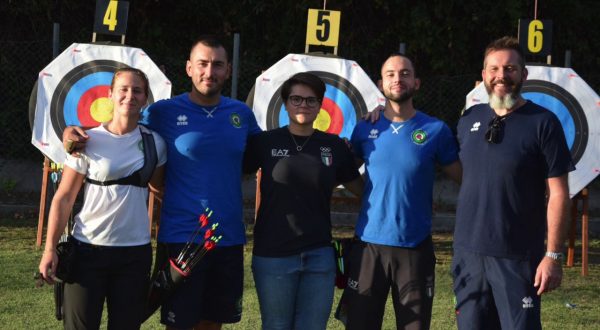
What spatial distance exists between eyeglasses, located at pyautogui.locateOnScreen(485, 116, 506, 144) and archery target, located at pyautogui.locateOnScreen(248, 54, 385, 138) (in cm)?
360

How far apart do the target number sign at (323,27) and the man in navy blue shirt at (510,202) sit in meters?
4.30

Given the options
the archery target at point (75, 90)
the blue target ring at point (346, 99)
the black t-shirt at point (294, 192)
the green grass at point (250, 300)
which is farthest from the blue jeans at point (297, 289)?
the archery target at point (75, 90)

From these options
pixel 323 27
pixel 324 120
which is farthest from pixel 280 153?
pixel 323 27

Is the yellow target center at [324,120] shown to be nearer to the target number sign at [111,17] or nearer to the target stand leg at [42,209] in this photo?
the target number sign at [111,17]

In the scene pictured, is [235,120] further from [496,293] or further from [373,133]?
[496,293]

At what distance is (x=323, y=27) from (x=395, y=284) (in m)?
4.53

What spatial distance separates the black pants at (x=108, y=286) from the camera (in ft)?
12.4

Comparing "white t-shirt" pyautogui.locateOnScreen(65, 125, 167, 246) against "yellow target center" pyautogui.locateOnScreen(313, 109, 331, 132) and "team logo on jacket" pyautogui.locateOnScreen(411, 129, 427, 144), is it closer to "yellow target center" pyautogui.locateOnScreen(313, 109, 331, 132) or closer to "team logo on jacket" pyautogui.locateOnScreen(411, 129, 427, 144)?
"team logo on jacket" pyautogui.locateOnScreen(411, 129, 427, 144)

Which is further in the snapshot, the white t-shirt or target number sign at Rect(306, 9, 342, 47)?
target number sign at Rect(306, 9, 342, 47)

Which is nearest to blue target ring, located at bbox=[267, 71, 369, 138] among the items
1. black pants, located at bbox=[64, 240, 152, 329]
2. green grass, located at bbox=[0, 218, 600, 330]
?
green grass, located at bbox=[0, 218, 600, 330]

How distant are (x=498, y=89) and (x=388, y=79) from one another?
53 centimetres

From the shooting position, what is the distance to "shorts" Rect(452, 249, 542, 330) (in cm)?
379

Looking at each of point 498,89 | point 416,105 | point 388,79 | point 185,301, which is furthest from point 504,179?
point 416,105

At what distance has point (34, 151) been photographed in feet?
36.2
